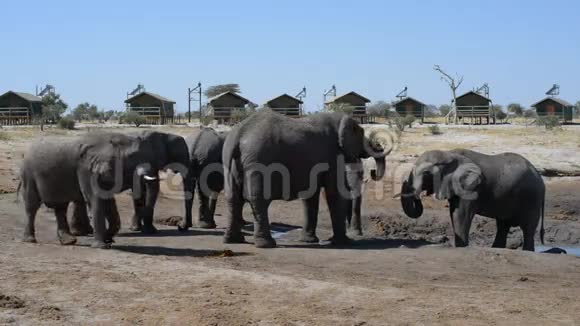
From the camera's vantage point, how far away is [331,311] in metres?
7.39

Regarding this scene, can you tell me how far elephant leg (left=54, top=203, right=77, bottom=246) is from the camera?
37.8 ft

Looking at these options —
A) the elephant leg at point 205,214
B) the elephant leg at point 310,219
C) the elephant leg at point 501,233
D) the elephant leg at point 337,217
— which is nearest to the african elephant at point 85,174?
the elephant leg at point 310,219

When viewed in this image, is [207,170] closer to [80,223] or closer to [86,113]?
[80,223]

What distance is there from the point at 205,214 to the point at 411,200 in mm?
4347

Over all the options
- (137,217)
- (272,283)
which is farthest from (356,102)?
(272,283)

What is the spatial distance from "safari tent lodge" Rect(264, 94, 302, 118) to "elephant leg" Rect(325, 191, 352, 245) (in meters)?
41.9

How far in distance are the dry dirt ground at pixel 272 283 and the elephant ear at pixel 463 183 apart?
1.11 m

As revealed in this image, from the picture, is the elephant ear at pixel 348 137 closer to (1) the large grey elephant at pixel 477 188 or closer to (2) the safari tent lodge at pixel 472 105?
(1) the large grey elephant at pixel 477 188

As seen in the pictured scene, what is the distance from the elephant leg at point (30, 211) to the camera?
1165 cm

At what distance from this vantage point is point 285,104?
2165 inches

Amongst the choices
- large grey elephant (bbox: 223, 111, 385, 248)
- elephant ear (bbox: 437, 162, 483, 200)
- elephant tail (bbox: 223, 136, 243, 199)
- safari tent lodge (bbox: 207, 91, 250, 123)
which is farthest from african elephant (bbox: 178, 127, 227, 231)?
safari tent lodge (bbox: 207, 91, 250, 123)

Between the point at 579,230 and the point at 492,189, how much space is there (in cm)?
484

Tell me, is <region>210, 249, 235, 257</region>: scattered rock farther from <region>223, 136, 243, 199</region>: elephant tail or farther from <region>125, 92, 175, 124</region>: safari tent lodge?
<region>125, 92, 175, 124</region>: safari tent lodge

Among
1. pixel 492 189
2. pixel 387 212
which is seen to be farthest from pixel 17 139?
pixel 492 189
